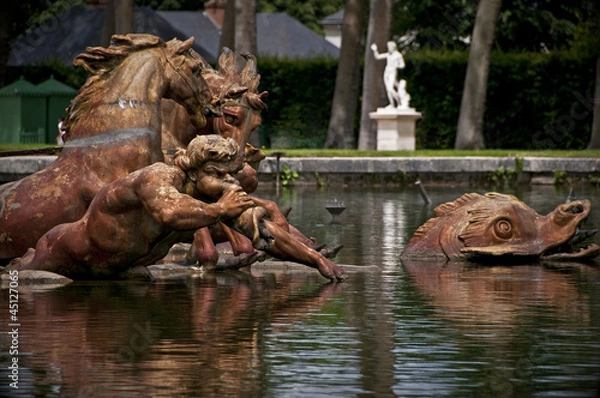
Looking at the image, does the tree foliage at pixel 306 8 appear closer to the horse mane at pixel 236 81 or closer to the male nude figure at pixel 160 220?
the horse mane at pixel 236 81

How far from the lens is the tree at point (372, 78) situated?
41.4 metres

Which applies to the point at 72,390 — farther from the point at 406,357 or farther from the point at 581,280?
the point at 581,280

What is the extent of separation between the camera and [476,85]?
40219 mm

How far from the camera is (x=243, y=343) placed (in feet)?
29.1

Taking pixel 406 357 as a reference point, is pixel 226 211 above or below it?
above

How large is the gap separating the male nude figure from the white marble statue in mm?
29887

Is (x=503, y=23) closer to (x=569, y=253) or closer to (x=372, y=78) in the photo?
(x=372, y=78)

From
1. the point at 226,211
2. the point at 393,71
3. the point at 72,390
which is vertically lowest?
the point at 72,390

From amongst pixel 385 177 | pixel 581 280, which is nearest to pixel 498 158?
pixel 385 177

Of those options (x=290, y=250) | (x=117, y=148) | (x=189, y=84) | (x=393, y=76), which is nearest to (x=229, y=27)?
(x=393, y=76)

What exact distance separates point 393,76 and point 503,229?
95.6ft

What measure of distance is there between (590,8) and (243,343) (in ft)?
128

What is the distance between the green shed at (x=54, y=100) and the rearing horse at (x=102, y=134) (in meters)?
35.3

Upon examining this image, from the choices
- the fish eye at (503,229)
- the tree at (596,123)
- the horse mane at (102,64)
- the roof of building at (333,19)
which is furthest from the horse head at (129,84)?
the roof of building at (333,19)
